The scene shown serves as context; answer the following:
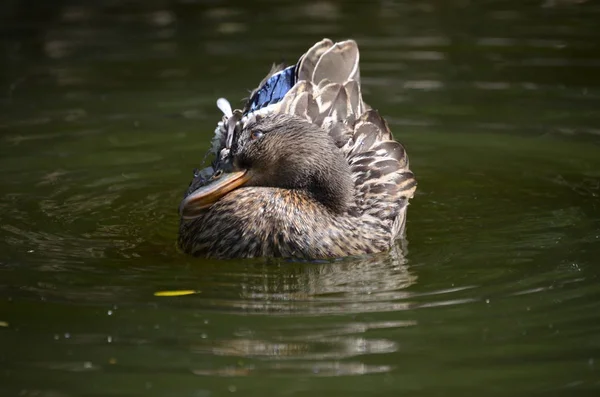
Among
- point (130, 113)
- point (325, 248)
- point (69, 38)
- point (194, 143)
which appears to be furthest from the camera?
point (69, 38)

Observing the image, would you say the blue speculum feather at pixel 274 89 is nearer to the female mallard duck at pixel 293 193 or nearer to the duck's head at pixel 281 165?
the female mallard duck at pixel 293 193

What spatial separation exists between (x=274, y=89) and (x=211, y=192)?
1843mm

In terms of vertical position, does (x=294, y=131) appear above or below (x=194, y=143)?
above

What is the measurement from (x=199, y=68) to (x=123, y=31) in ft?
5.48

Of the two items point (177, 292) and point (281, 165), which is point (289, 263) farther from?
point (177, 292)

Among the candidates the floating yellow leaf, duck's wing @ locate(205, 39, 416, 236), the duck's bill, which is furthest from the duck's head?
the floating yellow leaf

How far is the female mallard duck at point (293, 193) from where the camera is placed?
7.54 metres

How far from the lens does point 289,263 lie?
755 centimetres

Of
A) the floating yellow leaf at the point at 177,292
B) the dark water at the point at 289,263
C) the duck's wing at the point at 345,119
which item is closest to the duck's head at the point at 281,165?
the duck's wing at the point at 345,119

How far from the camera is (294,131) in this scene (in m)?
7.65

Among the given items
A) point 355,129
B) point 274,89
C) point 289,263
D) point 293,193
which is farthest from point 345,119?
point 289,263

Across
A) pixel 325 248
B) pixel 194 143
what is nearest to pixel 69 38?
pixel 194 143

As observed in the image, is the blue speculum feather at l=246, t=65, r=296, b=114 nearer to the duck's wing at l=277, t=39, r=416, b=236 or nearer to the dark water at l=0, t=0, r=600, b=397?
the duck's wing at l=277, t=39, r=416, b=236

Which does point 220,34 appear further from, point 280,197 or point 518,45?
point 280,197
